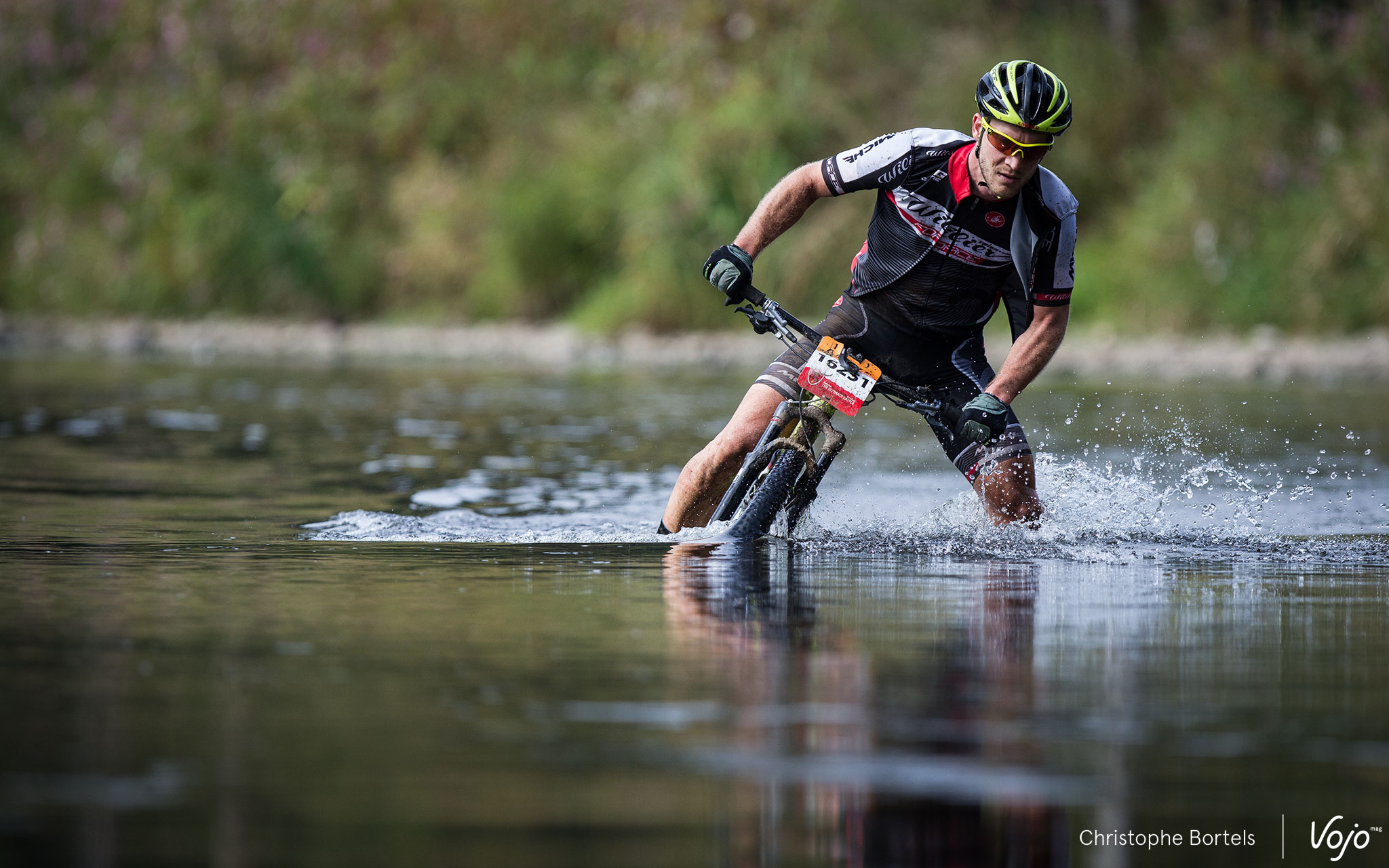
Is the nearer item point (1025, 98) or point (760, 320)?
point (1025, 98)

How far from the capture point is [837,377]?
767 centimetres

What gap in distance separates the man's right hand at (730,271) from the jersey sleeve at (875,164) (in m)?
0.45

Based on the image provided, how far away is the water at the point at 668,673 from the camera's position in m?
3.67

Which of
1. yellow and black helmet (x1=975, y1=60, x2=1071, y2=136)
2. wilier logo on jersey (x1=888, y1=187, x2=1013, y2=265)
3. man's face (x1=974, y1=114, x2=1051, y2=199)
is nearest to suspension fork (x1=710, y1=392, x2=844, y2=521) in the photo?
wilier logo on jersey (x1=888, y1=187, x2=1013, y2=265)

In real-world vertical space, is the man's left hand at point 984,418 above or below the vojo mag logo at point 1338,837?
above

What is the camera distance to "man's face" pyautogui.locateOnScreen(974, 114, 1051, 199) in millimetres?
7246

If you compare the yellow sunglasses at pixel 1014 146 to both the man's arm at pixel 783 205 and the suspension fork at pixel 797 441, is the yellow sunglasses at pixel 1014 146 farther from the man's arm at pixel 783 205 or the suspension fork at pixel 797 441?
the suspension fork at pixel 797 441

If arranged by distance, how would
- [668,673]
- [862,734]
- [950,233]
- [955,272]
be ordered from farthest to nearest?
[955,272]
[950,233]
[668,673]
[862,734]

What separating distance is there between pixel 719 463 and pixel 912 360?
2.80 feet

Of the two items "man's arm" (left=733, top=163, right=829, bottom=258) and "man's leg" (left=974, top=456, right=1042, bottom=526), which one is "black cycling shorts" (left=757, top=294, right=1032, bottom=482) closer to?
"man's leg" (left=974, top=456, right=1042, bottom=526)

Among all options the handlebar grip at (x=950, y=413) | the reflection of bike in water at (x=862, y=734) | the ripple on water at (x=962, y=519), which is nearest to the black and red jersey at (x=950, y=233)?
the handlebar grip at (x=950, y=413)

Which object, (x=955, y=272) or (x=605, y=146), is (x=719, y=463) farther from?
(x=605, y=146)

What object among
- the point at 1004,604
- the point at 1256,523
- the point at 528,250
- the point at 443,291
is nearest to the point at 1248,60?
the point at 528,250

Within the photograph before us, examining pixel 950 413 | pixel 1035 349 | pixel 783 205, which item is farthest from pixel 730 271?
pixel 1035 349
